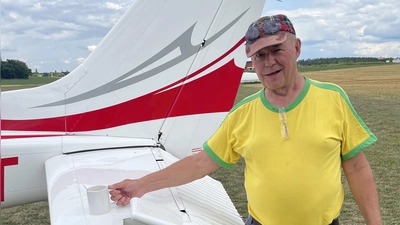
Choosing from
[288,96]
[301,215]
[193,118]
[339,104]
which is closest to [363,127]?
[339,104]

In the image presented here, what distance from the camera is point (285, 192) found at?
1.51 m

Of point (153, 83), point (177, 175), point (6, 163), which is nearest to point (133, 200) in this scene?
point (177, 175)

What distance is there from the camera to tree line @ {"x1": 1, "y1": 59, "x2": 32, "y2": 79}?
2.43 meters

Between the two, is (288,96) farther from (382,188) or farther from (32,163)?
(382,188)

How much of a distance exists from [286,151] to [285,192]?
18 cm

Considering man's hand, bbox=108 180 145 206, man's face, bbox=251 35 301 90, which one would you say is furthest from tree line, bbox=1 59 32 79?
man's face, bbox=251 35 301 90

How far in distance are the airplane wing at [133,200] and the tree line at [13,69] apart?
0.66 m

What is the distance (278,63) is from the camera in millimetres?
1503

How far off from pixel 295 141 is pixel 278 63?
34cm

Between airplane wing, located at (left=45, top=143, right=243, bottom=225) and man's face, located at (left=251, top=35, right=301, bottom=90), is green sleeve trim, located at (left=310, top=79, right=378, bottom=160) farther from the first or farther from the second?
airplane wing, located at (left=45, top=143, right=243, bottom=225)

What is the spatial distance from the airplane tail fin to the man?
1.09 metres

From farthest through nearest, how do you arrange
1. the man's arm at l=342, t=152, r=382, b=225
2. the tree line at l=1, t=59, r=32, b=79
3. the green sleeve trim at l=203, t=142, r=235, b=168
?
the tree line at l=1, t=59, r=32, b=79 → the green sleeve trim at l=203, t=142, r=235, b=168 → the man's arm at l=342, t=152, r=382, b=225

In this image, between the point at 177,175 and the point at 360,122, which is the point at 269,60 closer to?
the point at 360,122

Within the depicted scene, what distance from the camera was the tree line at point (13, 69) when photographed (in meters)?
2.43
